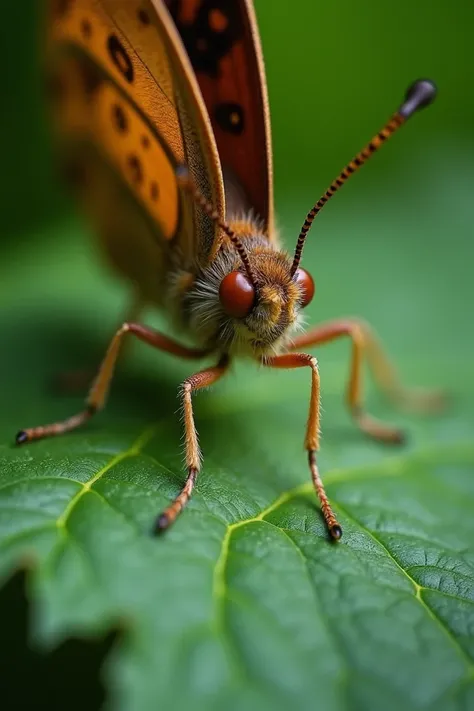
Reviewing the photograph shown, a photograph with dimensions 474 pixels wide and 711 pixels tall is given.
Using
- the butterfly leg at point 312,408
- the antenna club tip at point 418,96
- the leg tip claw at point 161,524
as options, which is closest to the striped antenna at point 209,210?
the butterfly leg at point 312,408

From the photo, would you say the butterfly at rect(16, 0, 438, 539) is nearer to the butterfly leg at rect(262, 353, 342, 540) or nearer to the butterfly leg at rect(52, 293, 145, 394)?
the butterfly leg at rect(262, 353, 342, 540)

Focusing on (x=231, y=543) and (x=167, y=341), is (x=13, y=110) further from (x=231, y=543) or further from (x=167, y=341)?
(x=231, y=543)

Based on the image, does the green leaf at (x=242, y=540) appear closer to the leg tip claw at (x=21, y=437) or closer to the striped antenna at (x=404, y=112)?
the leg tip claw at (x=21, y=437)

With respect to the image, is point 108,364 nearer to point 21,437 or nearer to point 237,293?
point 21,437

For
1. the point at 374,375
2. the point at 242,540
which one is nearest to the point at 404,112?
the point at 242,540

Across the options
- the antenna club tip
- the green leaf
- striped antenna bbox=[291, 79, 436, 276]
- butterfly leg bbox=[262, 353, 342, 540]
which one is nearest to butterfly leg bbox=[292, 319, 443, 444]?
the green leaf

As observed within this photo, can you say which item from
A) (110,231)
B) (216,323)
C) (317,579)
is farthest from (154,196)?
(317,579)
